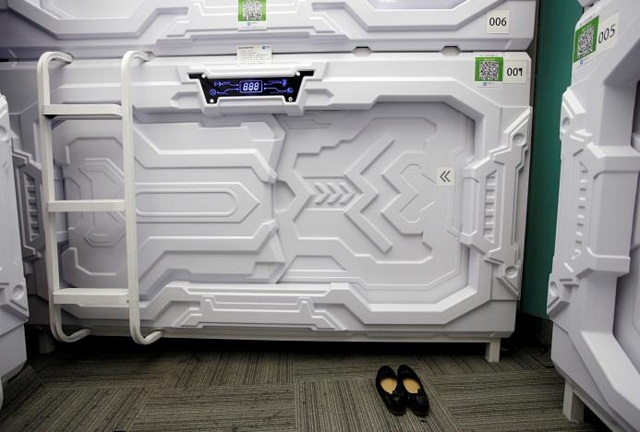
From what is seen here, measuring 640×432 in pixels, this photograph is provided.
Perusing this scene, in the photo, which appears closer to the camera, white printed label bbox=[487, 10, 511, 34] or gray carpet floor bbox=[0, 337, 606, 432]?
gray carpet floor bbox=[0, 337, 606, 432]

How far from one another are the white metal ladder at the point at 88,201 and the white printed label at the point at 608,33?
147 centimetres

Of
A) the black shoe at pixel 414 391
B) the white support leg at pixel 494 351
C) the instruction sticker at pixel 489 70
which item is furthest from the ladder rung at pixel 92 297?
the instruction sticker at pixel 489 70

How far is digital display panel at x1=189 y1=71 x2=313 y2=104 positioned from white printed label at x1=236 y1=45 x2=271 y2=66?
0.24 feet

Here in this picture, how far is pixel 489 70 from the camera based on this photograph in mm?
1279

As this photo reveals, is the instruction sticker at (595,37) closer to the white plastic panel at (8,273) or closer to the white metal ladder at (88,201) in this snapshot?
the white metal ladder at (88,201)

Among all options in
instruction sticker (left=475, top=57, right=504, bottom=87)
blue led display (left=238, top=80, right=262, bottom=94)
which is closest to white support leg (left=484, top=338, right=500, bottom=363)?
instruction sticker (left=475, top=57, right=504, bottom=87)

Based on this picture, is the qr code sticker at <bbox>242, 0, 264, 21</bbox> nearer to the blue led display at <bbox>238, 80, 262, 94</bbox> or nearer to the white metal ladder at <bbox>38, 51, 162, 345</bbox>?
the blue led display at <bbox>238, 80, 262, 94</bbox>

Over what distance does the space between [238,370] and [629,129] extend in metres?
1.49

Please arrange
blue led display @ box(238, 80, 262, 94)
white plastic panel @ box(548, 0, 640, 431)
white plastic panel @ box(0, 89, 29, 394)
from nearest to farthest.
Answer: white plastic panel @ box(548, 0, 640, 431) → white plastic panel @ box(0, 89, 29, 394) → blue led display @ box(238, 80, 262, 94)

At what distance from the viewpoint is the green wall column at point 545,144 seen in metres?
1.32

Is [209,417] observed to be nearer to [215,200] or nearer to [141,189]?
[215,200]

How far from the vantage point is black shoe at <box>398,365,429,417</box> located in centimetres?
111

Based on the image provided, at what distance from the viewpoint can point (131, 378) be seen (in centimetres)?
130

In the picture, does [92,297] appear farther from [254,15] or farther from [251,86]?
[254,15]
